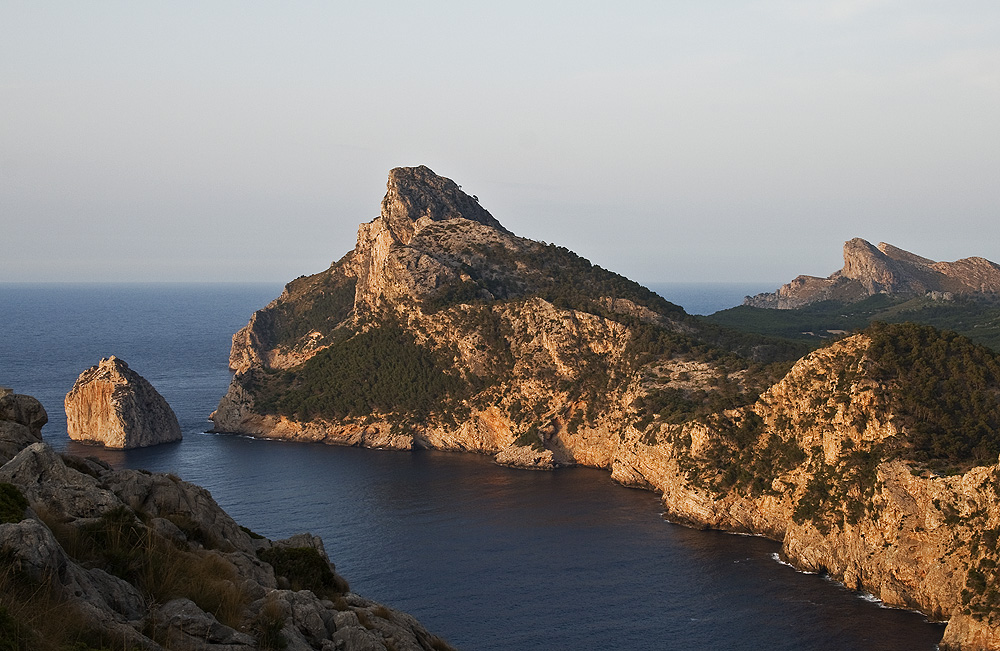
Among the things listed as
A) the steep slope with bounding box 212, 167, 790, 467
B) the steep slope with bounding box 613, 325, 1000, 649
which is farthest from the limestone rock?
the steep slope with bounding box 212, 167, 790, 467

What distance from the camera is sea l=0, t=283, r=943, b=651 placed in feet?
195

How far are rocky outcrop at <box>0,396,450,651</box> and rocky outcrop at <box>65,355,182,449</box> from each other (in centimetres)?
10506

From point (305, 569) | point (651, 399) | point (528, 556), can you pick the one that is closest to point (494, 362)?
point (651, 399)

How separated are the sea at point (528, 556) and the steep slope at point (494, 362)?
655 cm

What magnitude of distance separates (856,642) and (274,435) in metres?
96.2

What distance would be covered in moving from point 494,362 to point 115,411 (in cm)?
5425

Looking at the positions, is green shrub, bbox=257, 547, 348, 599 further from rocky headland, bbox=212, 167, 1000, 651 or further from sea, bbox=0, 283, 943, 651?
rocky headland, bbox=212, 167, 1000, 651

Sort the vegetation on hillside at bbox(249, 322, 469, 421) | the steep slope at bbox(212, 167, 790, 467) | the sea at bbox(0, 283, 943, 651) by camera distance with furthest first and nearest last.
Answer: the vegetation on hillside at bbox(249, 322, 469, 421), the steep slope at bbox(212, 167, 790, 467), the sea at bbox(0, 283, 943, 651)

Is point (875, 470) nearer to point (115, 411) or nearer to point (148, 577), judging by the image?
point (148, 577)

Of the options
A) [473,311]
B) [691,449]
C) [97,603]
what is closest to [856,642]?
[691,449]

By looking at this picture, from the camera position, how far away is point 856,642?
56812mm

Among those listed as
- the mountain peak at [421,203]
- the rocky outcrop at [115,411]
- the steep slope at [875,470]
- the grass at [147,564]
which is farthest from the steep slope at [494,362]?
the grass at [147,564]

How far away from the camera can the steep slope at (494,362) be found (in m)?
113

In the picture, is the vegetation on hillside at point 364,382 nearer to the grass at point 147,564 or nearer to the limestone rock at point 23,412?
the limestone rock at point 23,412
